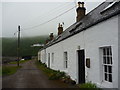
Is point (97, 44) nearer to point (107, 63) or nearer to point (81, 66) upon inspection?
point (107, 63)

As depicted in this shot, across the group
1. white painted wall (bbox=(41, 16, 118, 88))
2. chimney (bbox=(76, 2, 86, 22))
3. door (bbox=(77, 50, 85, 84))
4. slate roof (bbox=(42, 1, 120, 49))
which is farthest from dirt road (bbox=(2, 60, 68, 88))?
chimney (bbox=(76, 2, 86, 22))

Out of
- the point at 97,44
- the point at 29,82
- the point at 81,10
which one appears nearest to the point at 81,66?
the point at 97,44

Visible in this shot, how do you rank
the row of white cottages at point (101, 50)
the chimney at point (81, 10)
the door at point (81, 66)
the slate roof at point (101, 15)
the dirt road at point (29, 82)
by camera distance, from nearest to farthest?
the row of white cottages at point (101, 50) → the slate roof at point (101, 15) → the door at point (81, 66) → the dirt road at point (29, 82) → the chimney at point (81, 10)

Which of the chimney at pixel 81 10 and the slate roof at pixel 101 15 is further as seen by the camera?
the chimney at pixel 81 10

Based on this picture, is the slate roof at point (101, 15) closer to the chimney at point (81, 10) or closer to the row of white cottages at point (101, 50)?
the row of white cottages at point (101, 50)

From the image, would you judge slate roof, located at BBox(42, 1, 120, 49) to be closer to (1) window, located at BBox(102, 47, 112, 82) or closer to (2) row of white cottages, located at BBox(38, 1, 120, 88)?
(2) row of white cottages, located at BBox(38, 1, 120, 88)

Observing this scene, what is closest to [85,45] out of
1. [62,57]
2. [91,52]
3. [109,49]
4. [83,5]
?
[91,52]

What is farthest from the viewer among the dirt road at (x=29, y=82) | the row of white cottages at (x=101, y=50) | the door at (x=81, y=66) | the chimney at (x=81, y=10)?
the chimney at (x=81, y=10)

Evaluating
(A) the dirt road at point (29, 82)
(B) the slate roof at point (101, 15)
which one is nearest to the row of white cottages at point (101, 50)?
(B) the slate roof at point (101, 15)

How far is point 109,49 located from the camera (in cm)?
709

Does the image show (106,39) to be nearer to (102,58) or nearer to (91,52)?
(102,58)

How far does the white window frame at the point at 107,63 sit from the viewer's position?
7043 millimetres

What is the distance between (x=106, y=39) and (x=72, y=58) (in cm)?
502

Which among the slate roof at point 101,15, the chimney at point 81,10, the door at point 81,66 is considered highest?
the chimney at point 81,10
